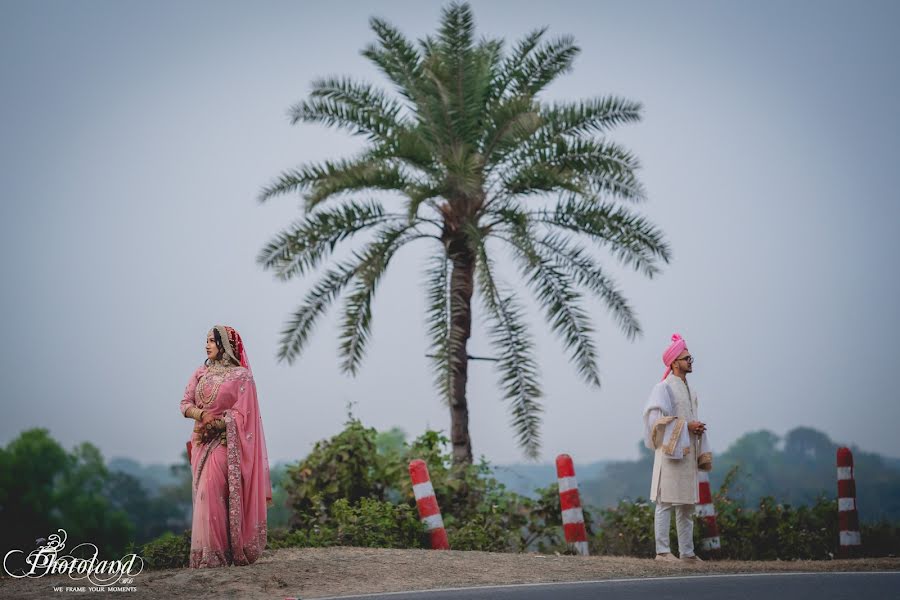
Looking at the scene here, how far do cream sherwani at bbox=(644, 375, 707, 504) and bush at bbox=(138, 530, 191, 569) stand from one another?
4.89m

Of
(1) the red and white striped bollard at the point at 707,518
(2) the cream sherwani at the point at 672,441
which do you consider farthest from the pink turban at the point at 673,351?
(1) the red and white striped bollard at the point at 707,518

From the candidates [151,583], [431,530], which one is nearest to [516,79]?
[431,530]

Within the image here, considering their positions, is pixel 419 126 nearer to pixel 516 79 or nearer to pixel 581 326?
pixel 516 79

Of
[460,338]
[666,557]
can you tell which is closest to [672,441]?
[666,557]

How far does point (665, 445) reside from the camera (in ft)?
36.9

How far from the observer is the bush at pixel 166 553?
A: 37.9ft

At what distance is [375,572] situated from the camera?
973cm

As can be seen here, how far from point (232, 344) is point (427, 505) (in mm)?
3351

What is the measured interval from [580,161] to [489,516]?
6.64 meters

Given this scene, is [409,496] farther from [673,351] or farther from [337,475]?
[673,351]

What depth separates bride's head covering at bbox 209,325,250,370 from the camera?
10258 millimetres

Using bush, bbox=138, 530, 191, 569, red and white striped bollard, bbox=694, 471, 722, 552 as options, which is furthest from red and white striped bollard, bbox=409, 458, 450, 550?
red and white striped bollard, bbox=694, 471, 722, 552

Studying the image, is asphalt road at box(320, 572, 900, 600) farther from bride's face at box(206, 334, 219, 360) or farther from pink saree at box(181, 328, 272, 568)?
bride's face at box(206, 334, 219, 360)

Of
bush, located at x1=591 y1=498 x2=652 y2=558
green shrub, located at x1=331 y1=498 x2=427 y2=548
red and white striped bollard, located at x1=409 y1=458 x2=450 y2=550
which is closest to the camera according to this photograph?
red and white striped bollard, located at x1=409 y1=458 x2=450 y2=550
